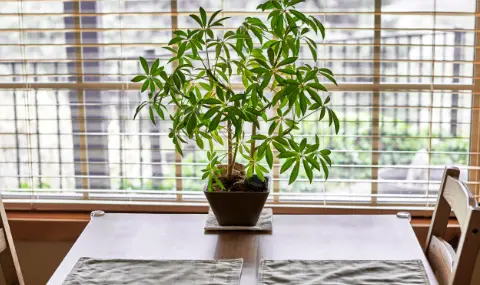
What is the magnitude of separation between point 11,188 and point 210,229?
1127 mm

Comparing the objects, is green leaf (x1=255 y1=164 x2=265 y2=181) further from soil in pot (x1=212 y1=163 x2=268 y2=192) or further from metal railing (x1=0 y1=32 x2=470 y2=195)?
metal railing (x1=0 y1=32 x2=470 y2=195)

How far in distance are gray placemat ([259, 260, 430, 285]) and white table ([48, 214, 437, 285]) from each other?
1.4 inches

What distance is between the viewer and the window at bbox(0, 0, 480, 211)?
277 cm

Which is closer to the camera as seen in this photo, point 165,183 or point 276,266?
point 276,266

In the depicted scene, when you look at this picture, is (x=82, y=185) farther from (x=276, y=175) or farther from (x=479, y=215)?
(x=479, y=215)

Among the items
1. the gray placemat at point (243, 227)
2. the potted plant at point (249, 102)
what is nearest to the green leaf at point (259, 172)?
the potted plant at point (249, 102)

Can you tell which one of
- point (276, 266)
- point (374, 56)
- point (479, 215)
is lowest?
point (276, 266)

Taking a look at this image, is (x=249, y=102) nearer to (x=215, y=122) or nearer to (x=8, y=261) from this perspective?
(x=215, y=122)

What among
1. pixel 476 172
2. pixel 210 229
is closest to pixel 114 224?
pixel 210 229

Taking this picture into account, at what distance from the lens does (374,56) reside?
279cm

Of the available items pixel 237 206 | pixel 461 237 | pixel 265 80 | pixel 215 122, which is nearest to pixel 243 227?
pixel 237 206

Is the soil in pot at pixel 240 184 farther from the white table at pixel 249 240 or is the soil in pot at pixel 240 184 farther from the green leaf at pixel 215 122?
the green leaf at pixel 215 122

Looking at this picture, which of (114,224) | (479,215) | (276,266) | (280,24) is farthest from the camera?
(114,224)

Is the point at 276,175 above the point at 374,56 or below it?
below
